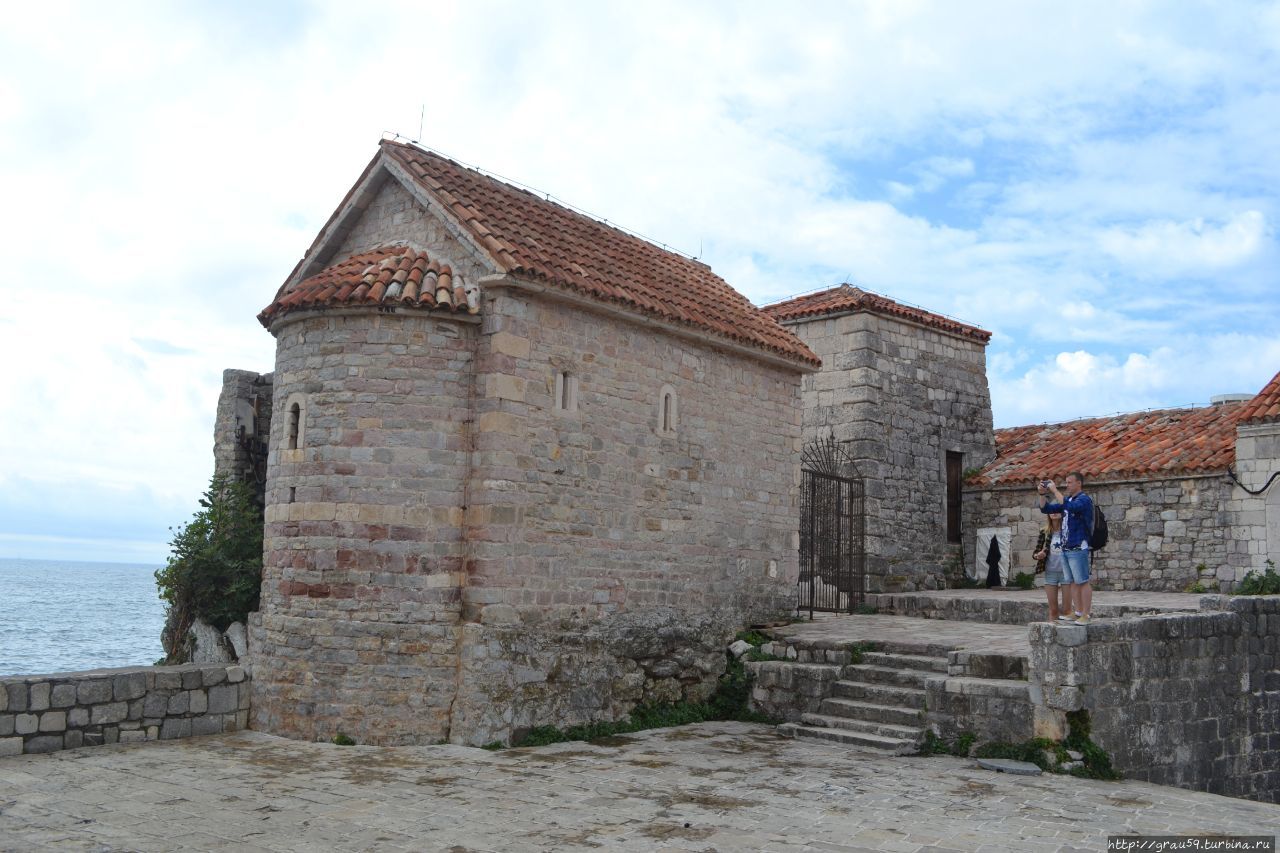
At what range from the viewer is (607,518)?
11.2m

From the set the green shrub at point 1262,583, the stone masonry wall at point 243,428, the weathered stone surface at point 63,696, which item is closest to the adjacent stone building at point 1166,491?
the green shrub at point 1262,583

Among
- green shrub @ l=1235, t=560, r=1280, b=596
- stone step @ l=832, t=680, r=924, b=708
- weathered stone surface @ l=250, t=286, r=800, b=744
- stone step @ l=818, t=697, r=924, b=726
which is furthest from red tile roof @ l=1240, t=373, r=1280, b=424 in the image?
weathered stone surface @ l=250, t=286, r=800, b=744

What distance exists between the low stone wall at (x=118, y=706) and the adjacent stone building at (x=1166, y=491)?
13.2 meters

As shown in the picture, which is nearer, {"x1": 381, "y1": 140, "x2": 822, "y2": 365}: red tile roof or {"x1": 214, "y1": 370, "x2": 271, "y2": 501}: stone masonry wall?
{"x1": 381, "y1": 140, "x2": 822, "y2": 365}: red tile roof

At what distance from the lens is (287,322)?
1063cm

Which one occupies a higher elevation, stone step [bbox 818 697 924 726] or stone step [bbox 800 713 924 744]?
stone step [bbox 818 697 924 726]

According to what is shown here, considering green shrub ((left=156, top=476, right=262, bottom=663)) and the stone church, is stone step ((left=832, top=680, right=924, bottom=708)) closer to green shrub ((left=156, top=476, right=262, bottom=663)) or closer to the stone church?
the stone church

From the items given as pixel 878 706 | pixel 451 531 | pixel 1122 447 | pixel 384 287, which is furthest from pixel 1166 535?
pixel 384 287

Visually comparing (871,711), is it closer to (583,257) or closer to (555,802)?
(555,802)

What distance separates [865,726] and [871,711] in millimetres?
209

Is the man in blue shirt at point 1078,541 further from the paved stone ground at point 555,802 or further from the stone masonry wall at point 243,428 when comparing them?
the stone masonry wall at point 243,428

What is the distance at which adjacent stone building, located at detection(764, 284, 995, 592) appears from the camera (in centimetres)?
1730

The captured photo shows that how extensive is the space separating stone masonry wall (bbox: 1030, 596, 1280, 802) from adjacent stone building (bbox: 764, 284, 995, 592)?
621cm

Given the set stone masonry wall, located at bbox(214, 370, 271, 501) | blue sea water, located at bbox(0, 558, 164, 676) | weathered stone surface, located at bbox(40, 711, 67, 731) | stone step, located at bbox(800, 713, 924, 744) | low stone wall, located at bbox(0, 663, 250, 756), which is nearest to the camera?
low stone wall, located at bbox(0, 663, 250, 756)
